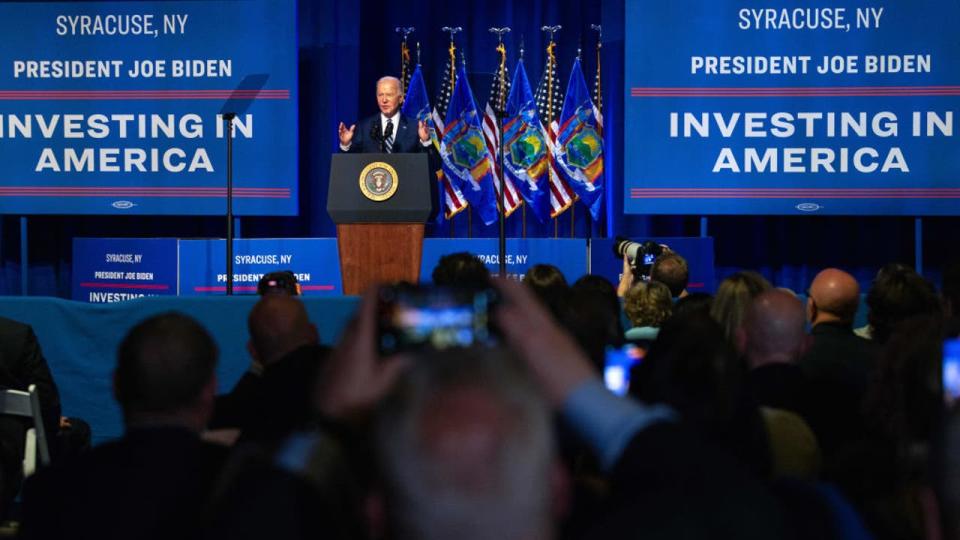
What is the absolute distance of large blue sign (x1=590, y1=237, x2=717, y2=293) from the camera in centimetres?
879

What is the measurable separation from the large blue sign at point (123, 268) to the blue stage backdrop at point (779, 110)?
11.4 feet

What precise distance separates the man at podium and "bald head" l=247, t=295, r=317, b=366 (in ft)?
18.2

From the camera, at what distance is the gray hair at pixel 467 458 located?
1051 millimetres

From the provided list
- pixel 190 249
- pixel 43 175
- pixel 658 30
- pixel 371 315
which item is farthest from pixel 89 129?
pixel 371 315

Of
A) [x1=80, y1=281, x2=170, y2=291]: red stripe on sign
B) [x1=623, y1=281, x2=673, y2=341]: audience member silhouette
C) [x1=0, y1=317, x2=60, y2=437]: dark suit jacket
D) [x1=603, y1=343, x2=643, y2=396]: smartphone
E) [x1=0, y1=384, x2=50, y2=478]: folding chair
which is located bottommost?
→ [x1=0, y1=384, x2=50, y2=478]: folding chair

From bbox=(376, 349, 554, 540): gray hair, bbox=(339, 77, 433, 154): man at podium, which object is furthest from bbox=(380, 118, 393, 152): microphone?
bbox=(376, 349, 554, 540): gray hair

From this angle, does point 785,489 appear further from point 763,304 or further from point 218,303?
point 218,303

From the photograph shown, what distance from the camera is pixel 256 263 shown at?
30.6ft

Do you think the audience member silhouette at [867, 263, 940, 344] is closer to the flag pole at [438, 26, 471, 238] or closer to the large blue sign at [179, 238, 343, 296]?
the large blue sign at [179, 238, 343, 296]

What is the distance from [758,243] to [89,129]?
5467mm

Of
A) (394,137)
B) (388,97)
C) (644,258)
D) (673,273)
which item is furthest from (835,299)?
(388,97)

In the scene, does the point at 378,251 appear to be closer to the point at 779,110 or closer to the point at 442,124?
the point at 442,124

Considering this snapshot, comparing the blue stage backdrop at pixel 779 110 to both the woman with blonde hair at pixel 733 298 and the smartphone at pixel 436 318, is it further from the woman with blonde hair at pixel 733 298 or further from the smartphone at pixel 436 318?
the smartphone at pixel 436 318

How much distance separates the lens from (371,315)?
142 cm
